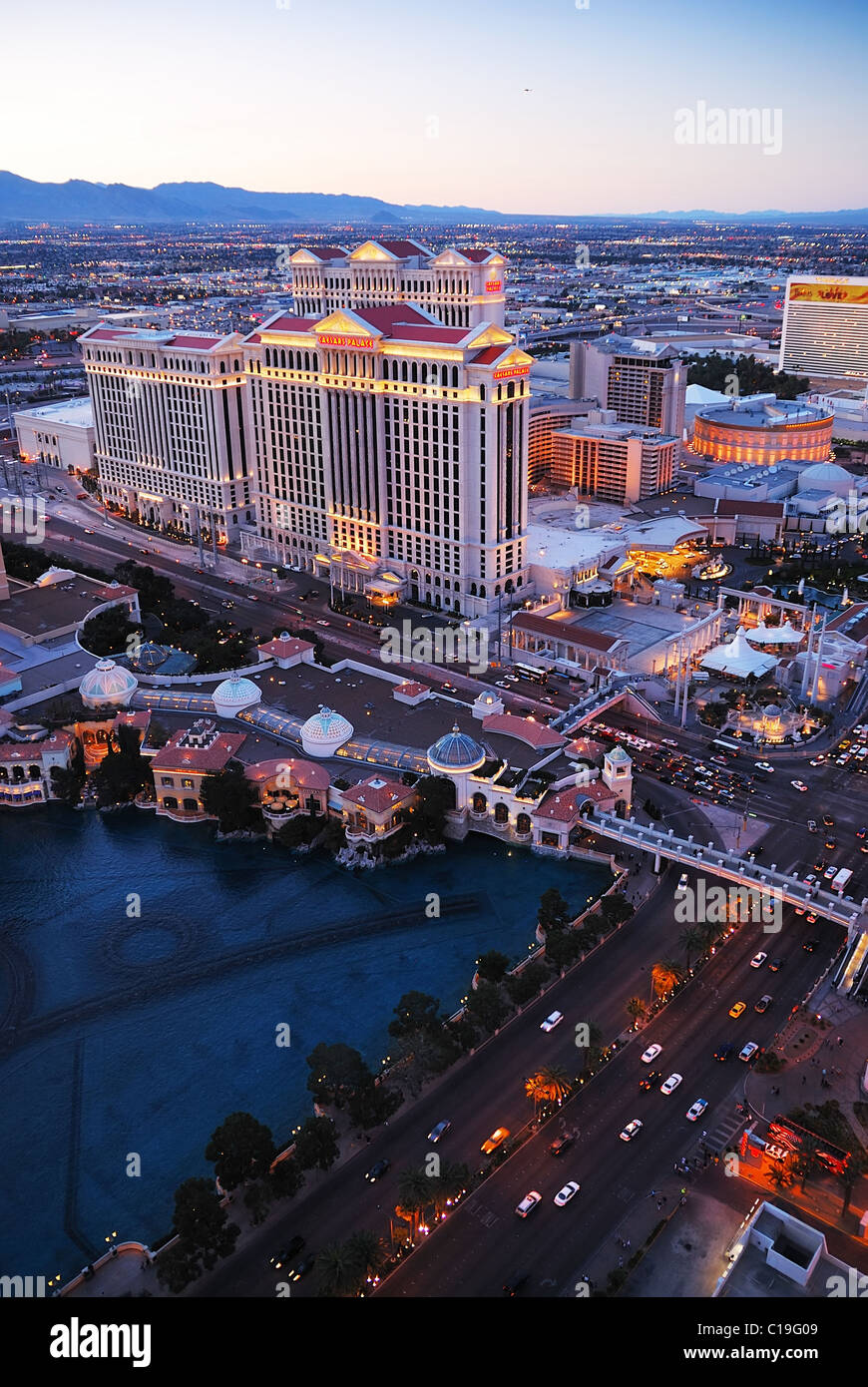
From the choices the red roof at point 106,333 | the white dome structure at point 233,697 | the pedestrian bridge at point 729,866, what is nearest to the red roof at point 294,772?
the white dome structure at point 233,697

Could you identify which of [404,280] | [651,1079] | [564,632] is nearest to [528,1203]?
[651,1079]

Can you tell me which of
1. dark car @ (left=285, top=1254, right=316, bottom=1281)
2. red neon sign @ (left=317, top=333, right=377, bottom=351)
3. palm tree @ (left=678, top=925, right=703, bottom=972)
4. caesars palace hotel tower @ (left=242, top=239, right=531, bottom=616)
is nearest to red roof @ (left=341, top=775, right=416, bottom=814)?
palm tree @ (left=678, top=925, right=703, bottom=972)

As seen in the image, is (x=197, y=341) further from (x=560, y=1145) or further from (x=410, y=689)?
(x=560, y=1145)

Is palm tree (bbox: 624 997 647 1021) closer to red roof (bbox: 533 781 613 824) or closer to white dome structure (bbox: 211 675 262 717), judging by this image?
red roof (bbox: 533 781 613 824)

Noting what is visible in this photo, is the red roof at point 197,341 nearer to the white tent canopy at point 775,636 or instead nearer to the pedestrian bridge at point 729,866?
the white tent canopy at point 775,636
